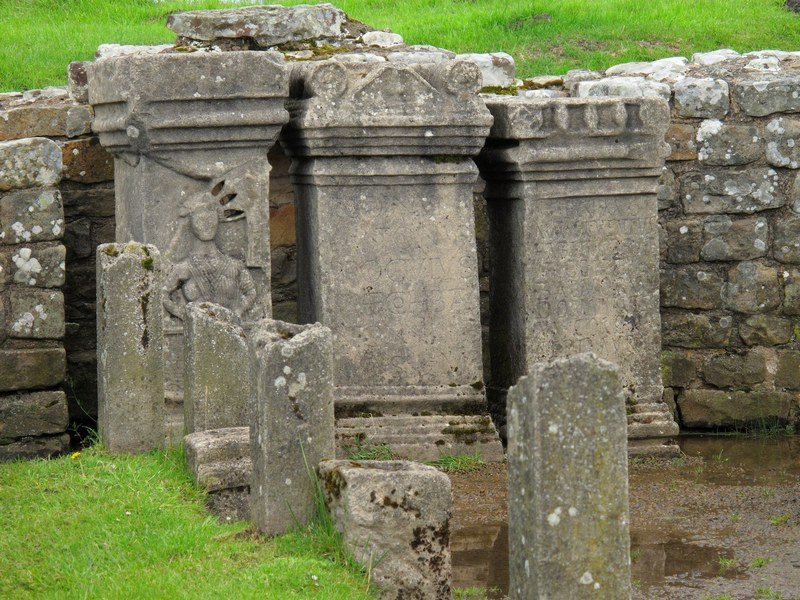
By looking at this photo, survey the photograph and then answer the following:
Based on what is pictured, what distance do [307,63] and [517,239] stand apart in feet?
4.51

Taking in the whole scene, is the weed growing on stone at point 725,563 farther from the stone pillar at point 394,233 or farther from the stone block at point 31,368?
the stone block at point 31,368

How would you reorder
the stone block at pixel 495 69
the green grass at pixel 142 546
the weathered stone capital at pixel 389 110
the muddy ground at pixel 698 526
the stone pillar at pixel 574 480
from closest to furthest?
the stone pillar at pixel 574 480 → the green grass at pixel 142 546 → the muddy ground at pixel 698 526 → the weathered stone capital at pixel 389 110 → the stone block at pixel 495 69

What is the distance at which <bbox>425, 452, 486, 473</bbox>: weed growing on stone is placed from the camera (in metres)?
6.40

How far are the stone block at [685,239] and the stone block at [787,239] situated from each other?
0.43m

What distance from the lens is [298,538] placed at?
15.0 ft

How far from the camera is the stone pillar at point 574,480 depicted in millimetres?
3559

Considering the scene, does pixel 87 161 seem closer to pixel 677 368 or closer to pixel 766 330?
pixel 677 368

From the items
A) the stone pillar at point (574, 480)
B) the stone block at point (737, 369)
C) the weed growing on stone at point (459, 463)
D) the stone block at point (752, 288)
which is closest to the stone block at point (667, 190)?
the stone block at point (752, 288)

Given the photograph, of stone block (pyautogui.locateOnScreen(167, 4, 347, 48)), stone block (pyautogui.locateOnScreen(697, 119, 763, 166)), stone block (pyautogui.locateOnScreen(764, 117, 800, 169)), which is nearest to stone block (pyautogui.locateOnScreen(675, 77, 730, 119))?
stone block (pyautogui.locateOnScreen(697, 119, 763, 166))

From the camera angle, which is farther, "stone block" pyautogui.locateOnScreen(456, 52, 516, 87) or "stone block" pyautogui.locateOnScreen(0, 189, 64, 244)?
"stone block" pyautogui.locateOnScreen(456, 52, 516, 87)

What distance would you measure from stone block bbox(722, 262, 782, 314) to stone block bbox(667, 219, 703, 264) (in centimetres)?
24

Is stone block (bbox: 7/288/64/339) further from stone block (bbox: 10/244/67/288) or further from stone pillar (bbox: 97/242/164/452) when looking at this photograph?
stone pillar (bbox: 97/242/164/452)

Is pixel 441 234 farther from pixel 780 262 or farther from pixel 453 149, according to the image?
pixel 780 262

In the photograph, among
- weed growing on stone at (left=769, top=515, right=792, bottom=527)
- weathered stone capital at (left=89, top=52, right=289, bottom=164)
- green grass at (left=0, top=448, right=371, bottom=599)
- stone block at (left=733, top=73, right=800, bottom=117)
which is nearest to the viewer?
green grass at (left=0, top=448, right=371, bottom=599)
